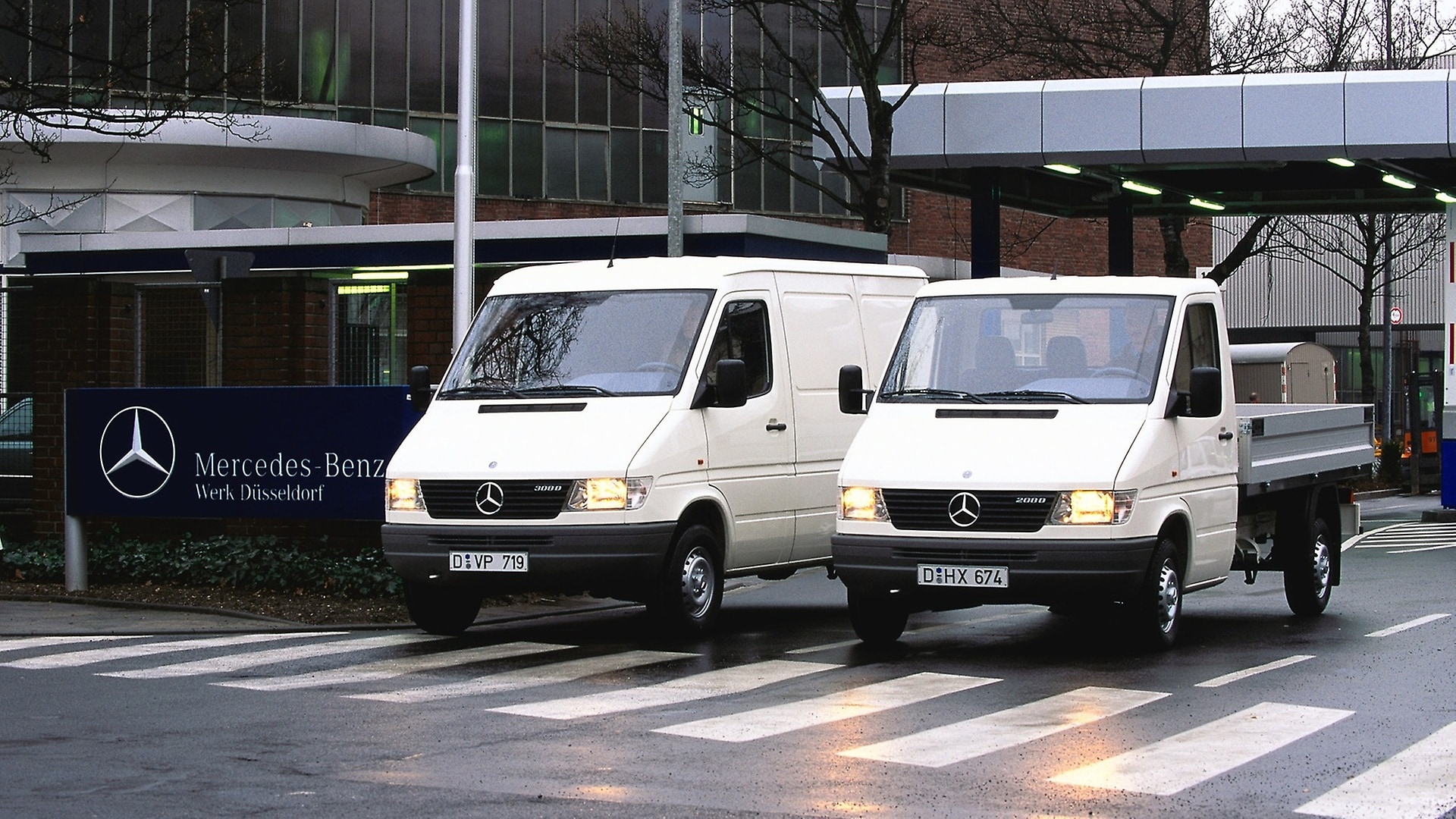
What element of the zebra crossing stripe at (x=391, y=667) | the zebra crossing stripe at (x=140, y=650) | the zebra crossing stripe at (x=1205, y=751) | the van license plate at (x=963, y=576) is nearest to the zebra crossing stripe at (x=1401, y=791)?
the zebra crossing stripe at (x=1205, y=751)

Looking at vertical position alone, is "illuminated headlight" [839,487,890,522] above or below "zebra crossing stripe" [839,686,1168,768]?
above

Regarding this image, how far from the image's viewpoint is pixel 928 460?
1185 centimetres

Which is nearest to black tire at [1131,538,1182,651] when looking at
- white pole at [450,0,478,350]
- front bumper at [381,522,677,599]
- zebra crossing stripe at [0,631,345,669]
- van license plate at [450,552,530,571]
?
front bumper at [381,522,677,599]

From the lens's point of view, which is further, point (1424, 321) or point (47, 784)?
point (1424, 321)

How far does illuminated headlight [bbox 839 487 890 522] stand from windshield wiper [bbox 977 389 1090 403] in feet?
3.26

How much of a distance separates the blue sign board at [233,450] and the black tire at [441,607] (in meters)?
2.10

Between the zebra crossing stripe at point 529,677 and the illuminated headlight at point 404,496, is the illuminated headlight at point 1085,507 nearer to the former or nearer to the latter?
the zebra crossing stripe at point 529,677

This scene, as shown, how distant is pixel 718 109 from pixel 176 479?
2198cm

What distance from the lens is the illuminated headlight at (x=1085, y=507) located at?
37.7 feet

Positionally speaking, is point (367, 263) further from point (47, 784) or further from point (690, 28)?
point (690, 28)

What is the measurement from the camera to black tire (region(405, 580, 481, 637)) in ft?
43.7

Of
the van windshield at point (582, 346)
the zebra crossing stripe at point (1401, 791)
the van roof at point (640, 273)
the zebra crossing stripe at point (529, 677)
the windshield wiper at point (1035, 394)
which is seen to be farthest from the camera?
the van roof at point (640, 273)

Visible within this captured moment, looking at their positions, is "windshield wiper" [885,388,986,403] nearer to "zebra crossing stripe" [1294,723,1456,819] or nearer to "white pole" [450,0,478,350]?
"zebra crossing stripe" [1294,723,1456,819]

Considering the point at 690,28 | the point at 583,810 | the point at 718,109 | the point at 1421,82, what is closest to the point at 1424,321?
the point at 690,28
